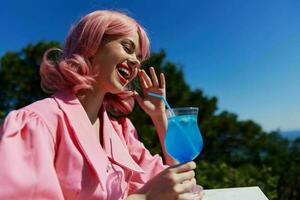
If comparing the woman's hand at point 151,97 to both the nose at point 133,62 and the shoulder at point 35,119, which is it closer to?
the nose at point 133,62

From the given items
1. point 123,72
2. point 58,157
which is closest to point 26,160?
point 58,157

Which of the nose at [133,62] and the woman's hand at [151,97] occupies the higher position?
the nose at [133,62]

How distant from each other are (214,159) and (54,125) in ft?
28.5

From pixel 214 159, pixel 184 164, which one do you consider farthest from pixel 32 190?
pixel 214 159

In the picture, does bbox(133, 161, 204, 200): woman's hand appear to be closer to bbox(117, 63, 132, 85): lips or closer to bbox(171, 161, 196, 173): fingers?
bbox(171, 161, 196, 173): fingers

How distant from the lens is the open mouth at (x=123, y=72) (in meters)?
1.55

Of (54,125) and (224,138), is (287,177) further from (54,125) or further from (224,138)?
(54,125)

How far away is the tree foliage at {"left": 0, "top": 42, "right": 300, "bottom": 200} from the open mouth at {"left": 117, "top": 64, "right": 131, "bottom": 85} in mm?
5607

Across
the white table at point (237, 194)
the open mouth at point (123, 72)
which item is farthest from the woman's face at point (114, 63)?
the white table at point (237, 194)

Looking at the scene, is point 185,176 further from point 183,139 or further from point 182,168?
point 183,139

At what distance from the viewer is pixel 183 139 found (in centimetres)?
123

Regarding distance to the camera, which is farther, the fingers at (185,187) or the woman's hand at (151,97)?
the woman's hand at (151,97)

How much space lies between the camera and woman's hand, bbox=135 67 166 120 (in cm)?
193

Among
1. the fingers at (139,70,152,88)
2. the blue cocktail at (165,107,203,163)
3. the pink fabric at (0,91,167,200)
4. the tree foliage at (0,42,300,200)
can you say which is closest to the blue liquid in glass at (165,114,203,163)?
the blue cocktail at (165,107,203,163)
